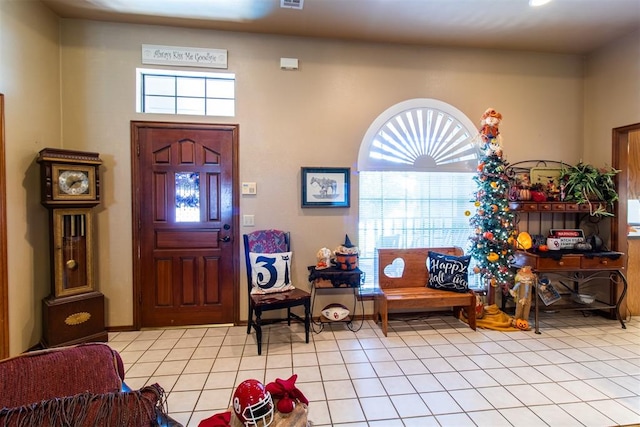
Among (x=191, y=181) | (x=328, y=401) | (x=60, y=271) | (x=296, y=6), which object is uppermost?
(x=296, y=6)

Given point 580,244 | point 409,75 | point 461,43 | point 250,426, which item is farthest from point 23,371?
point 580,244

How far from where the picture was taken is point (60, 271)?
2.77 metres

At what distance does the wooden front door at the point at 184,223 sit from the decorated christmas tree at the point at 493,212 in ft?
8.89

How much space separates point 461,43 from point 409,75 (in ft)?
2.27

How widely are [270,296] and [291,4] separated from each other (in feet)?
8.99

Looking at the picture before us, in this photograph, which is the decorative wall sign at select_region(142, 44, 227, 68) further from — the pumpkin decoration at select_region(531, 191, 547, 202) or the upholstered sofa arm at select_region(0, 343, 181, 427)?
the pumpkin decoration at select_region(531, 191, 547, 202)

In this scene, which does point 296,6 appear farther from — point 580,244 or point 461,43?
point 580,244

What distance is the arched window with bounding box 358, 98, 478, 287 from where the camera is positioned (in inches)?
138

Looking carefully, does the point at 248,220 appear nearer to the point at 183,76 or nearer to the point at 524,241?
the point at 183,76

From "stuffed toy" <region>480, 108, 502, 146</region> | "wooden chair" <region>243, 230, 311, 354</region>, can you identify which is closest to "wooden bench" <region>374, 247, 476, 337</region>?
"wooden chair" <region>243, 230, 311, 354</region>

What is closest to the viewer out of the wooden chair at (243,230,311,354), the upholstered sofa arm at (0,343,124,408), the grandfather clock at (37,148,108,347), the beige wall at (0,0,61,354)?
the upholstered sofa arm at (0,343,124,408)

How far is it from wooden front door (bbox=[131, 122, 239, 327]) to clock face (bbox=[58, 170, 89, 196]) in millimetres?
424

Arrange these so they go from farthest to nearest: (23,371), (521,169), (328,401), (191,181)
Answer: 1. (521,169)
2. (191,181)
3. (328,401)
4. (23,371)

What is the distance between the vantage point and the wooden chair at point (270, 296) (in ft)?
9.21
